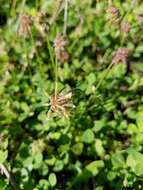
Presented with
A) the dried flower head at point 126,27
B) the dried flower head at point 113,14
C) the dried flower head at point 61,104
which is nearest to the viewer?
the dried flower head at point 61,104

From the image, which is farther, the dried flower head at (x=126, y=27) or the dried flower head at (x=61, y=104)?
the dried flower head at (x=126, y=27)

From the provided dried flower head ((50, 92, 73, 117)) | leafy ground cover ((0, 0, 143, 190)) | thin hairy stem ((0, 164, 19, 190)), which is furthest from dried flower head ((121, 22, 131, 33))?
thin hairy stem ((0, 164, 19, 190))

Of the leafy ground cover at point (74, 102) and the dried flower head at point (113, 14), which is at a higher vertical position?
the dried flower head at point (113, 14)

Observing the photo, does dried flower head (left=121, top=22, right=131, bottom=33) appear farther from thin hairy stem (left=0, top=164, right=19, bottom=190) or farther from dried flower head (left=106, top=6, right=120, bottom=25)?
thin hairy stem (left=0, top=164, right=19, bottom=190)

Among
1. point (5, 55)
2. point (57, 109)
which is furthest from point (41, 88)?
point (57, 109)

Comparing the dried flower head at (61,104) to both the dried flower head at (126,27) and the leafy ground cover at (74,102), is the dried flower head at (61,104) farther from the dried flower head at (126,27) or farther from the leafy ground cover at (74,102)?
the dried flower head at (126,27)

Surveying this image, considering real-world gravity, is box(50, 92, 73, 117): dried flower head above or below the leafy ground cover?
above

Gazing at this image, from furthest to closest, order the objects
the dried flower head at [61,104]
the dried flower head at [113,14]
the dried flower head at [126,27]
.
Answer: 1. the dried flower head at [126,27]
2. the dried flower head at [113,14]
3. the dried flower head at [61,104]

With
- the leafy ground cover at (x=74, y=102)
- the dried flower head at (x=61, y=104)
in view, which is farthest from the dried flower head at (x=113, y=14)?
the dried flower head at (x=61, y=104)

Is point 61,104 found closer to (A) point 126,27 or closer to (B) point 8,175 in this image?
(B) point 8,175
